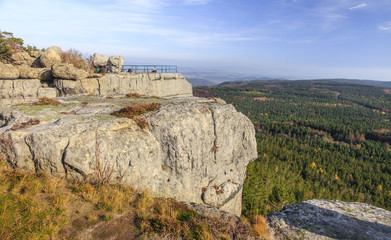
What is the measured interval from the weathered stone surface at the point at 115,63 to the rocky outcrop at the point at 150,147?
1802cm

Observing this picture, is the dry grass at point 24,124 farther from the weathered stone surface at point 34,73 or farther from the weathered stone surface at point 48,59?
the weathered stone surface at point 48,59

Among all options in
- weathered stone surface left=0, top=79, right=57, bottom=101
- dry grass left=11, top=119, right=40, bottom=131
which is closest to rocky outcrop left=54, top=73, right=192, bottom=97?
weathered stone surface left=0, top=79, right=57, bottom=101

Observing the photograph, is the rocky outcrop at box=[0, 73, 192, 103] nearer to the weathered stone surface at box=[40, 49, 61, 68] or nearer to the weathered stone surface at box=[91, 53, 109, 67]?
the weathered stone surface at box=[40, 49, 61, 68]

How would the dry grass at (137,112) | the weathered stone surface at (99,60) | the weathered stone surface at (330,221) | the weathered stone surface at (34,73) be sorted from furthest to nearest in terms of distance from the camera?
1. the weathered stone surface at (99,60)
2. the weathered stone surface at (34,73)
3. the dry grass at (137,112)
4. the weathered stone surface at (330,221)

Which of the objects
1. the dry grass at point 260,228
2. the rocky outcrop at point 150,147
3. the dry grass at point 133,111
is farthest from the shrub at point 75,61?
the dry grass at point 260,228

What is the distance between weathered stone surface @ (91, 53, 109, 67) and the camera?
108 feet

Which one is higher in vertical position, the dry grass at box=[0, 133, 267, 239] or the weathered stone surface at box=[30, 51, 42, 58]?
the weathered stone surface at box=[30, 51, 42, 58]

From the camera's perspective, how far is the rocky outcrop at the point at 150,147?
1081 cm

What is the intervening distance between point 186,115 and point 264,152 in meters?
81.7

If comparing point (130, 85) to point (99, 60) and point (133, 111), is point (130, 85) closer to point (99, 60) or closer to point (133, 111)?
point (99, 60)

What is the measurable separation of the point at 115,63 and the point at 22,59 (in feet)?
40.7

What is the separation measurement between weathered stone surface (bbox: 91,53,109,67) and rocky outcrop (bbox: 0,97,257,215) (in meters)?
17.8

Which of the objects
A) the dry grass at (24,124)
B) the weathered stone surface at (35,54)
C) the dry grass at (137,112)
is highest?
the weathered stone surface at (35,54)

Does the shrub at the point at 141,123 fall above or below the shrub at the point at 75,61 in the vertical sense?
below
